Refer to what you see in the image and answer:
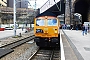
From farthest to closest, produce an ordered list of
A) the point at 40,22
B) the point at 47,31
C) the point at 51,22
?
the point at 40,22, the point at 51,22, the point at 47,31

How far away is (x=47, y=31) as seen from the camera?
14.1 m

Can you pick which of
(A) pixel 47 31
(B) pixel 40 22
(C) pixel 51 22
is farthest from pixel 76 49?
(B) pixel 40 22

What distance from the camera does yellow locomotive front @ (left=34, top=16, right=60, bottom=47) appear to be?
1403 cm

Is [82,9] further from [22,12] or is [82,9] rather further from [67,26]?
[22,12]

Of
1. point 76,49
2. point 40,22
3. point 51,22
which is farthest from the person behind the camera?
point 40,22

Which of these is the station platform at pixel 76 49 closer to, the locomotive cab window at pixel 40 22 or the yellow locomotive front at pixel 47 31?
the yellow locomotive front at pixel 47 31

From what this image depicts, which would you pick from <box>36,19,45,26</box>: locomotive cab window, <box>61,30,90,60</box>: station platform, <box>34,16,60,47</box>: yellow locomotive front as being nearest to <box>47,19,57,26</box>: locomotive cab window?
<box>34,16,60,47</box>: yellow locomotive front

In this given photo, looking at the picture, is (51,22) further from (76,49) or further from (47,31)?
(76,49)

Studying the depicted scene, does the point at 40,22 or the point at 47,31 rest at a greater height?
the point at 40,22

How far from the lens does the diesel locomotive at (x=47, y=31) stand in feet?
46.0

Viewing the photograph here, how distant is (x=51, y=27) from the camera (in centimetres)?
1407

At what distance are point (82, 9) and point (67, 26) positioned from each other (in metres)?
A: 20.4

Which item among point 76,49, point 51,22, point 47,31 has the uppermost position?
point 51,22

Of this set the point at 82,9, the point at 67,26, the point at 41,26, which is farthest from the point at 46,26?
the point at 82,9
